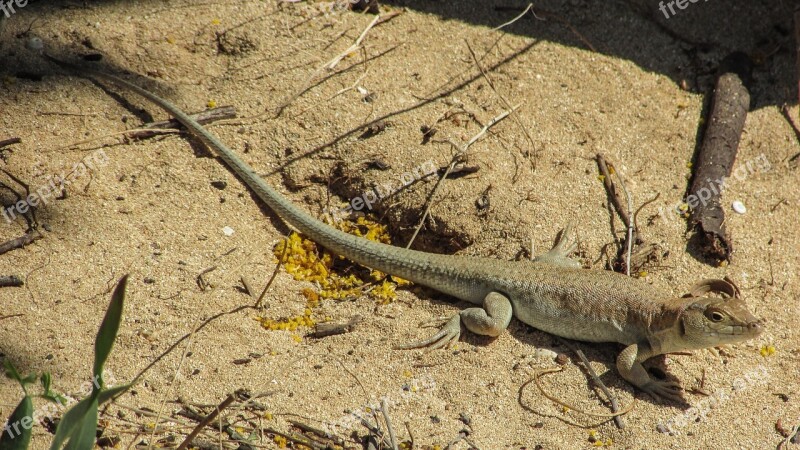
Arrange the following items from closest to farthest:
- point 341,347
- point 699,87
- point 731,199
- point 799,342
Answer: point 341,347
point 799,342
point 731,199
point 699,87

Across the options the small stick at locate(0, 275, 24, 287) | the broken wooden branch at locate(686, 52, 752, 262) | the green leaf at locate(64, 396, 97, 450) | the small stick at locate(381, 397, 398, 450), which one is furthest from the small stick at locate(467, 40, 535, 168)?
the green leaf at locate(64, 396, 97, 450)

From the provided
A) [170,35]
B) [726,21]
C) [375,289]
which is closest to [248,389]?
[375,289]

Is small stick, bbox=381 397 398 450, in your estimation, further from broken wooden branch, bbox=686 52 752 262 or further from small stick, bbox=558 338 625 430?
broken wooden branch, bbox=686 52 752 262

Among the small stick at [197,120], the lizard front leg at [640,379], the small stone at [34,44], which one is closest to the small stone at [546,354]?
the lizard front leg at [640,379]

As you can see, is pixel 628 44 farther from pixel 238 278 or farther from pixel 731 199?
pixel 238 278

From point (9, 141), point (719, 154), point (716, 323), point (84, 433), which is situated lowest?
point (9, 141)

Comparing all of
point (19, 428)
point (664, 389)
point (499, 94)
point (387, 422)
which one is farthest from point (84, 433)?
point (499, 94)

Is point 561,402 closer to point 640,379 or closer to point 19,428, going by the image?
point 640,379
